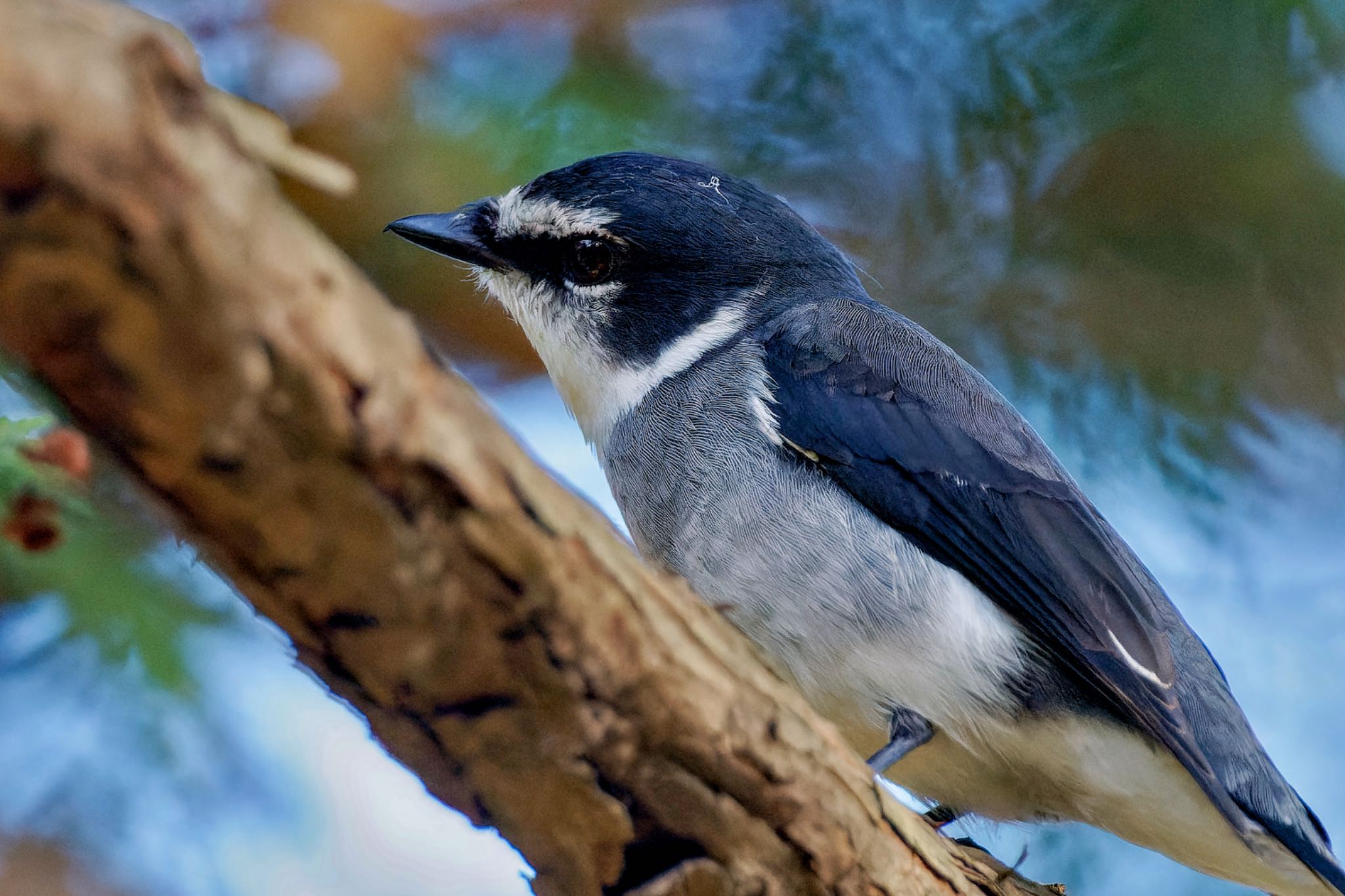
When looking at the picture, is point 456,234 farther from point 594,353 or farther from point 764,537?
point 764,537

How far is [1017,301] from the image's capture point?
4477mm

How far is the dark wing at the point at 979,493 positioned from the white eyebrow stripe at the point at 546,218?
52 cm

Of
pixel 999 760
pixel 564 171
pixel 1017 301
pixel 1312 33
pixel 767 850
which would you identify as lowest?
pixel 767 850

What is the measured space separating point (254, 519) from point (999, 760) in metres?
2.02

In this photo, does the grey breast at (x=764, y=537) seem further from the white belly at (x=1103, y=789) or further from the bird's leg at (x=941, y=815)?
the bird's leg at (x=941, y=815)

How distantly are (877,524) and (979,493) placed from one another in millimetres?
270

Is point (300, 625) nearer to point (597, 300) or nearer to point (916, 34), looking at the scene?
point (597, 300)

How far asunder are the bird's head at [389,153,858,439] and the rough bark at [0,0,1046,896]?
1549mm

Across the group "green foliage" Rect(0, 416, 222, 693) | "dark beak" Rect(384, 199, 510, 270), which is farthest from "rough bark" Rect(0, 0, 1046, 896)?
"dark beak" Rect(384, 199, 510, 270)

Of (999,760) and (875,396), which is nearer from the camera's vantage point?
(999,760)

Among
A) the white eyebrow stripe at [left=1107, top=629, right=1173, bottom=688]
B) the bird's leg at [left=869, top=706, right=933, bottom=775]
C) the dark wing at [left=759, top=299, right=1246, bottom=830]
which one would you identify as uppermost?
the dark wing at [left=759, top=299, right=1246, bottom=830]

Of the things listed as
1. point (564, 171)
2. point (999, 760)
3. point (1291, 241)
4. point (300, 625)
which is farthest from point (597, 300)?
point (1291, 241)

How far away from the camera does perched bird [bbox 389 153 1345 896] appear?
263cm

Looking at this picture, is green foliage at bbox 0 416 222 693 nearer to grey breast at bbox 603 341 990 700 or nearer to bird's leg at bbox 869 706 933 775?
grey breast at bbox 603 341 990 700
